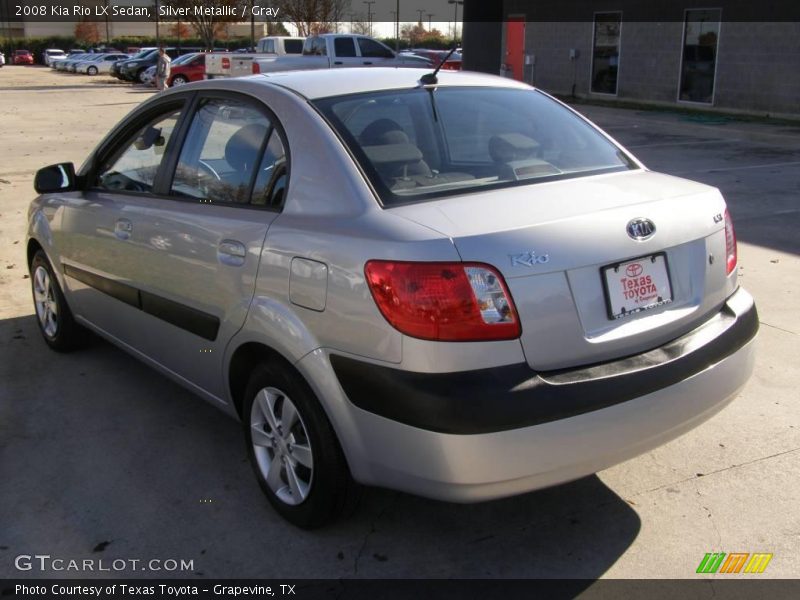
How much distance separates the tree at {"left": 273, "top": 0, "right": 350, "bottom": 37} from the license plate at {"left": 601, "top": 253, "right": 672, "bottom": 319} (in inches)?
2101

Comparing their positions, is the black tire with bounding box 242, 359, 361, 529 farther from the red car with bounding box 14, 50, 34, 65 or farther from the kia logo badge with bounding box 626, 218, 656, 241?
the red car with bounding box 14, 50, 34, 65

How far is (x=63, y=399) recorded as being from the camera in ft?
14.7

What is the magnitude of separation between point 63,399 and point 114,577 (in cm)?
180

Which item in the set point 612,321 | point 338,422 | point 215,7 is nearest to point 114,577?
point 338,422

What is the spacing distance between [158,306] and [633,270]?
219 cm

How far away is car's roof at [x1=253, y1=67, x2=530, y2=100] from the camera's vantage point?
3.43m

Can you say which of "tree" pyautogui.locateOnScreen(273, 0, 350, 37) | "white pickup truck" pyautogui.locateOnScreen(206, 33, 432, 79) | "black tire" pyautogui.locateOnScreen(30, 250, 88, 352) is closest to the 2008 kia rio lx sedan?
"black tire" pyautogui.locateOnScreen(30, 250, 88, 352)

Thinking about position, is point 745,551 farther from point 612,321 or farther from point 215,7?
point 215,7

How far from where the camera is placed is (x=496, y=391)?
2.54 m

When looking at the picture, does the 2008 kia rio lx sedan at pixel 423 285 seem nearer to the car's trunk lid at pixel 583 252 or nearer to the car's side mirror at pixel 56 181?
the car's trunk lid at pixel 583 252

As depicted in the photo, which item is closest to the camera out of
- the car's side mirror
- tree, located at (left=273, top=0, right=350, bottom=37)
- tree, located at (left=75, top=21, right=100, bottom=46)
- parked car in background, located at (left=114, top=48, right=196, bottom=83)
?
the car's side mirror

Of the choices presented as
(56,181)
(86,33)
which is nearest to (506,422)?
(56,181)

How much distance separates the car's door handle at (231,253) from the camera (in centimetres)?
322

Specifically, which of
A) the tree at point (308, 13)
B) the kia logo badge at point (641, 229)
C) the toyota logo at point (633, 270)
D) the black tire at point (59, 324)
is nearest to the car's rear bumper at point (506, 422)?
the toyota logo at point (633, 270)
